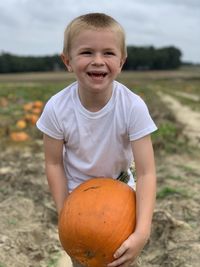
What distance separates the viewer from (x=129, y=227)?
106 inches

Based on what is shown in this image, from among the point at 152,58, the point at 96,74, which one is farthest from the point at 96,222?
the point at 152,58

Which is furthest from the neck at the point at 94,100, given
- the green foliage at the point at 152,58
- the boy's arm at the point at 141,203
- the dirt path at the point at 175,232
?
the green foliage at the point at 152,58

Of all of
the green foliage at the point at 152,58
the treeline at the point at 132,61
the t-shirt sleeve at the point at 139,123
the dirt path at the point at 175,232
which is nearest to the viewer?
the t-shirt sleeve at the point at 139,123

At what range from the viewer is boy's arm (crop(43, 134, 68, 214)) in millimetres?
2953

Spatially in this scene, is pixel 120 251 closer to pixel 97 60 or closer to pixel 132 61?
pixel 97 60

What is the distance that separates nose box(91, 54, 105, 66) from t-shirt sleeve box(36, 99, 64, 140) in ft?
1.34

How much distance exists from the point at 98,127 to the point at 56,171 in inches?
14.8

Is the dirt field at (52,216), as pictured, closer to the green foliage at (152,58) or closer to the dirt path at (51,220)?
the dirt path at (51,220)

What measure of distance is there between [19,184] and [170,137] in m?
3.69

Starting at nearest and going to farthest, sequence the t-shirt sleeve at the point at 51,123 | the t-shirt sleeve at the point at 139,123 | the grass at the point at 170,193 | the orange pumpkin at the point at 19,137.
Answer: the t-shirt sleeve at the point at 139,123 → the t-shirt sleeve at the point at 51,123 → the grass at the point at 170,193 → the orange pumpkin at the point at 19,137

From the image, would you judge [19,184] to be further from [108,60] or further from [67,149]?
[108,60]

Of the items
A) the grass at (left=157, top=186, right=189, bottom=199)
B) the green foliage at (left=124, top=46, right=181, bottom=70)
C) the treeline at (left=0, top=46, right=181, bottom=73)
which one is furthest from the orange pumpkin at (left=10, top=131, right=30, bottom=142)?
the green foliage at (left=124, top=46, right=181, bottom=70)

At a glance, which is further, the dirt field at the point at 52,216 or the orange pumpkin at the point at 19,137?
the orange pumpkin at the point at 19,137

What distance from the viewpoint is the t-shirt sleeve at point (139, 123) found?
2.76 m
